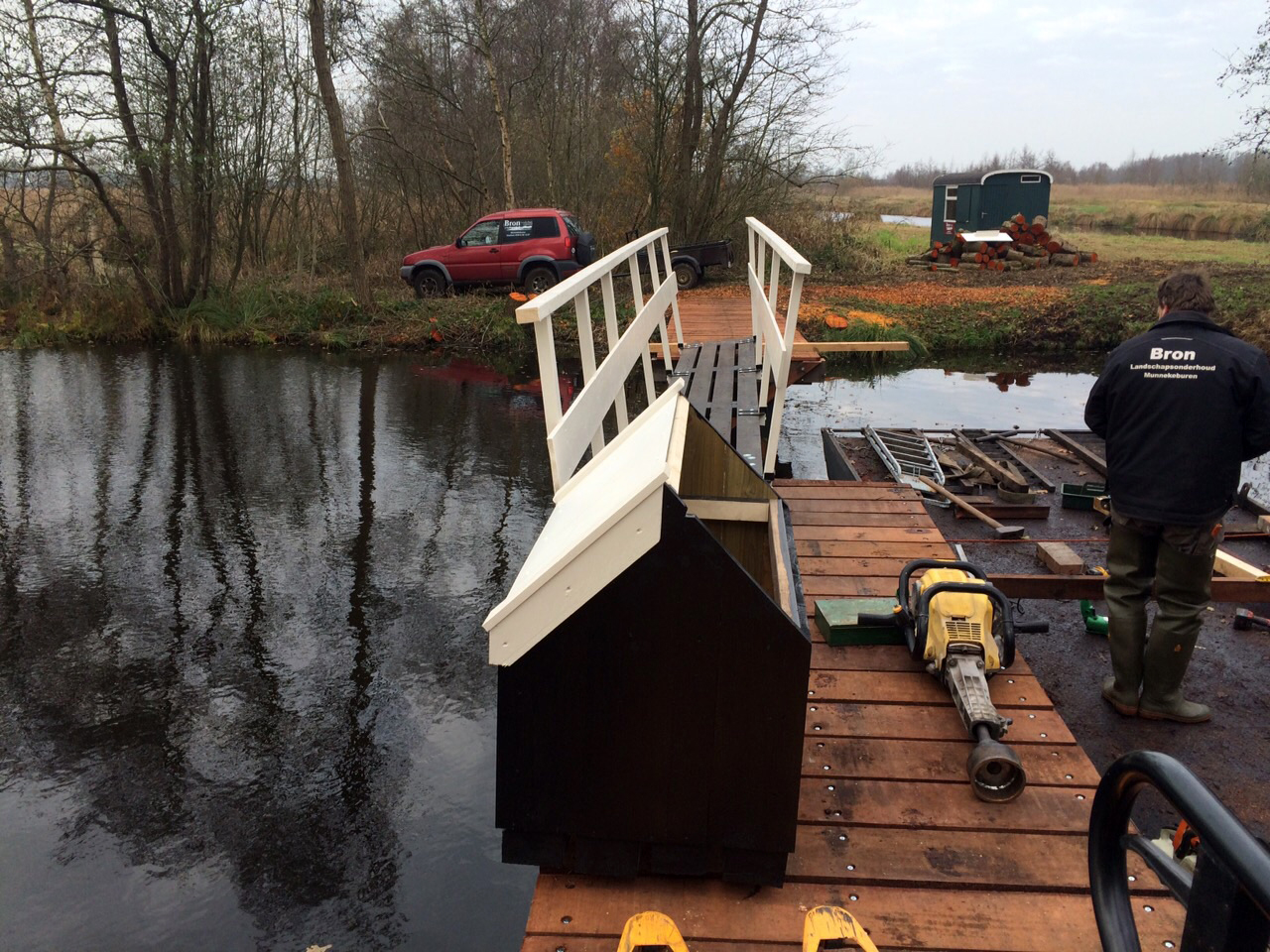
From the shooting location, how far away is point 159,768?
4.66m

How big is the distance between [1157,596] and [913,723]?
1351 mm

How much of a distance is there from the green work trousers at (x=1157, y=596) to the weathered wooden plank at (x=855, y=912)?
171 centimetres

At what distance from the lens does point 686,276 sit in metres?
20.0

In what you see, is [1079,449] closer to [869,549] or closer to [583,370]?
[869,549]

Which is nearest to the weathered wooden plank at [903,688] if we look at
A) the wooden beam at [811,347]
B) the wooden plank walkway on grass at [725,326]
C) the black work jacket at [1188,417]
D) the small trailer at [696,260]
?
the black work jacket at [1188,417]

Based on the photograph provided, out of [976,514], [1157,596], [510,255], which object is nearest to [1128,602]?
[1157,596]

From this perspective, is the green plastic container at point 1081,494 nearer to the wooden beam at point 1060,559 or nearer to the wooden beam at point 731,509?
the wooden beam at point 1060,559

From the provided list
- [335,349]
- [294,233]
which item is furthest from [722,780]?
[294,233]

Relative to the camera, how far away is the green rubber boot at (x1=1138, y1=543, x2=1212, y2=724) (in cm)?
374

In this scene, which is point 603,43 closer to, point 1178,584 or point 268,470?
point 268,470

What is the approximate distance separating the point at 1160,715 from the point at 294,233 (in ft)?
72.0

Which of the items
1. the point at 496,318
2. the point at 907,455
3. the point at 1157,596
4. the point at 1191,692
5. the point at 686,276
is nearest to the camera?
the point at 1157,596

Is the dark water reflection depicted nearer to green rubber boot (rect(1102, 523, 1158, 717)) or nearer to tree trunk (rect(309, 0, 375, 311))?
green rubber boot (rect(1102, 523, 1158, 717))

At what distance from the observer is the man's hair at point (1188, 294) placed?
3725 mm
